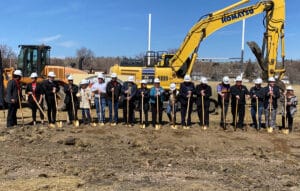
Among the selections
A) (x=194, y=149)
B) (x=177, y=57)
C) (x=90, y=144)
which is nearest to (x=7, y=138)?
(x=90, y=144)

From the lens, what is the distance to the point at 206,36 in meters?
18.5

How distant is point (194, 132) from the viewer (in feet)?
41.5

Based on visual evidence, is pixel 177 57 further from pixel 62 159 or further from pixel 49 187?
pixel 49 187

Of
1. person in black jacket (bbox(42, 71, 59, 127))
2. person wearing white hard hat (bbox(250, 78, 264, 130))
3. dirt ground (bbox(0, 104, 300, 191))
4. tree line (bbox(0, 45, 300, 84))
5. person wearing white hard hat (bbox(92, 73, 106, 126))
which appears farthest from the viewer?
tree line (bbox(0, 45, 300, 84))

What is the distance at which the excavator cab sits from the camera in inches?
805

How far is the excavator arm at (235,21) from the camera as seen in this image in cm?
1741

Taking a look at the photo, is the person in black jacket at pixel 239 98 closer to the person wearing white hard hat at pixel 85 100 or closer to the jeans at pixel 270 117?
the jeans at pixel 270 117

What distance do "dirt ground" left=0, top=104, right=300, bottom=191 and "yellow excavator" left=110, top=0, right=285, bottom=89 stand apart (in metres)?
5.09

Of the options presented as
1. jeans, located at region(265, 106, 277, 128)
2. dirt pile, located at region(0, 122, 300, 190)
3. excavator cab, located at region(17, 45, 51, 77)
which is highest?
excavator cab, located at region(17, 45, 51, 77)

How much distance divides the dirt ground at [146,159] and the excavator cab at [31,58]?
7843 mm

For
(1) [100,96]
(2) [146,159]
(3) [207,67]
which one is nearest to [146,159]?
(2) [146,159]

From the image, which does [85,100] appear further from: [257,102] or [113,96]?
[257,102]

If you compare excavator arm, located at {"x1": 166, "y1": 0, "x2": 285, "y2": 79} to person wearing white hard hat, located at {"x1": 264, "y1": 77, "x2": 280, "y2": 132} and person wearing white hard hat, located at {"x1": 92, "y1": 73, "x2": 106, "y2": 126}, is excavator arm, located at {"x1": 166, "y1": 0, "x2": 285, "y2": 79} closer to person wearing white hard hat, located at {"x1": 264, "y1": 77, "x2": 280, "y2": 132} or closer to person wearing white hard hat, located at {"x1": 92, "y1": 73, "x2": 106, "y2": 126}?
person wearing white hard hat, located at {"x1": 264, "y1": 77, "x2": 280, "y2": 132}

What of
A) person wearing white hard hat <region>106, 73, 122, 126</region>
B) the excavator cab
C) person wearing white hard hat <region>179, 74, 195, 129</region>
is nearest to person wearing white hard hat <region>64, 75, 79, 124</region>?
person wearing white hard hat <region>106, 73, 122, 126</region>
